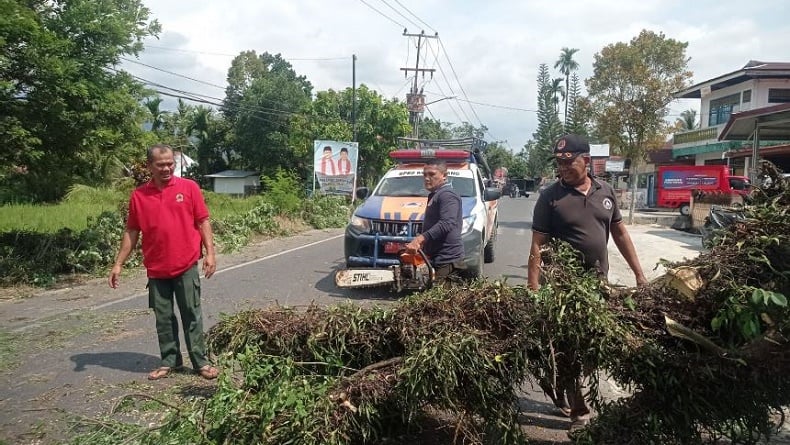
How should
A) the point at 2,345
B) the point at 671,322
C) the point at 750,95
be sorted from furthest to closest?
the point at 750,95, the point at 2,345, the point at 671,322

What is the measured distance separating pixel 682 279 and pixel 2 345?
6.24m

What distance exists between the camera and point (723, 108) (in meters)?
32.8

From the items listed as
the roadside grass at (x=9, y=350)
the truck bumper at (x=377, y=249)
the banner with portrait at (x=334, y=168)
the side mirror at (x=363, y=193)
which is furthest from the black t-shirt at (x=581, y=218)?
the banner with portrait at (x=334, y=168)

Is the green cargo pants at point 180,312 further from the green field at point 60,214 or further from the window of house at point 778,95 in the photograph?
the window of house at point 778,95

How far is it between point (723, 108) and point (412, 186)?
31.0m

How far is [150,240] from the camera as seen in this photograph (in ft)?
15.1

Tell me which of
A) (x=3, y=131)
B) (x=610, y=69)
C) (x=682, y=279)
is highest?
(x=610, y=69)

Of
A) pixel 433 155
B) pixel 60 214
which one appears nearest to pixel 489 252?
A: pixel 433 155

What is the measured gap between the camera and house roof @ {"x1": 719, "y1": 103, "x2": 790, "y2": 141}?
38.9 feet

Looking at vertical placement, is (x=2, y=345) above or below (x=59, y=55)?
below

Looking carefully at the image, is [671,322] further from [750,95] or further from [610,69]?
[750,95]

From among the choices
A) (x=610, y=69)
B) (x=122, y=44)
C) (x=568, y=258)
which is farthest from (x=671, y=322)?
(x=610, y=69)

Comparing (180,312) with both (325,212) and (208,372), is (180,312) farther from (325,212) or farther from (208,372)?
(325,212)

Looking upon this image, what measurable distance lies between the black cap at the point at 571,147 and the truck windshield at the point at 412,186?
516 centimetres
